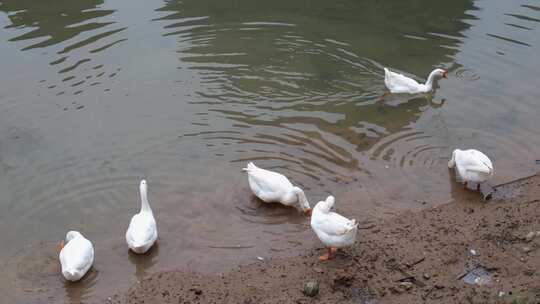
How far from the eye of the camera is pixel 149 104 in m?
12.7

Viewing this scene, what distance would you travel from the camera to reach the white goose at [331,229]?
7926 millimetres

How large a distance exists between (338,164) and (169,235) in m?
2.97

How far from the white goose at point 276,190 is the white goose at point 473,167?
234cm

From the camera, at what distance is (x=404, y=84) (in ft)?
41.2

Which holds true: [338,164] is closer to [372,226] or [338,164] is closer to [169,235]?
[372,226]

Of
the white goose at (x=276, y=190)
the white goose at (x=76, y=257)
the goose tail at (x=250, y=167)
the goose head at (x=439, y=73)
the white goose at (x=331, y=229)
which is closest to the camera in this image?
the white goose at (x=331, y=229)

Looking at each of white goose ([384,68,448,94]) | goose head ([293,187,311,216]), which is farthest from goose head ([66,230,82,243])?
white goose ([384,68,448,94])

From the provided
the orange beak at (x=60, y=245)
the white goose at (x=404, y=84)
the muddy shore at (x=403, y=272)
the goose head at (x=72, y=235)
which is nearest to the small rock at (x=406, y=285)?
the muddy shore at (x=403, y=272)

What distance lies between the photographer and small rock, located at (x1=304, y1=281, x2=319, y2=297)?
7457 millimetres

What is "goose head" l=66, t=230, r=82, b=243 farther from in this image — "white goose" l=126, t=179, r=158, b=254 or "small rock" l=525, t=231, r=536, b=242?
"small rock" l=525, t=231, r=536, b=242

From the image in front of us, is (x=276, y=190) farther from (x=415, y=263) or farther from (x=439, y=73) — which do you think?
(x=439, y=73)

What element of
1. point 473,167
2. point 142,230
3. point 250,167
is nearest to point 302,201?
point 250,167

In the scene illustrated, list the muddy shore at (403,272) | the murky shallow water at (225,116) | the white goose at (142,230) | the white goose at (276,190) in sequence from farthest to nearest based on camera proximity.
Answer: the white goose at (276,190)
the murky shallow water at (225,116)
the white goose at (142,230)
the muddy shore at (403,272)

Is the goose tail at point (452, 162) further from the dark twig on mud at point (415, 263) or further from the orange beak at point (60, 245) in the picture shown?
the orange beak at point (60, 245)
